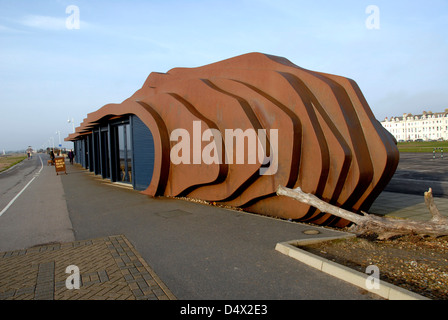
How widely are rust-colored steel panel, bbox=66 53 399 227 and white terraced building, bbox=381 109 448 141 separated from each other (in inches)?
4543

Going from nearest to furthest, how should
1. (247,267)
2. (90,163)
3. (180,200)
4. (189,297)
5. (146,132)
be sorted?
(189,297)
(247,267)
(180,200)
(146,132)
(90,163)

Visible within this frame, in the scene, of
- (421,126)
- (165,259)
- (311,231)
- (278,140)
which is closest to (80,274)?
(165,259)

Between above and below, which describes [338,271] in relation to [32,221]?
above

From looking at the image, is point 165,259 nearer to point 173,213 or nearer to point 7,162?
point 173,213

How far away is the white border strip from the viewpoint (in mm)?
3299

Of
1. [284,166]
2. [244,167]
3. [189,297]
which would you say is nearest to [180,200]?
[244,167]

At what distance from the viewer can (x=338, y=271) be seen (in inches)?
156

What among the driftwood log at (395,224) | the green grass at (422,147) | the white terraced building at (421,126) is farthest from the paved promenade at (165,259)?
the white terraced building at (421,126)

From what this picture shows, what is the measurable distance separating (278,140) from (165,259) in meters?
3.82

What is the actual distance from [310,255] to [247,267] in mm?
975

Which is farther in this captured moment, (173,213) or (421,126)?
(421,126)

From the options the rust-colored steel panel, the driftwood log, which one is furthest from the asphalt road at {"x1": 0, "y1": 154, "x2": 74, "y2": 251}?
the driftwood log

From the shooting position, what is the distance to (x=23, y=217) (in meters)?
8.20

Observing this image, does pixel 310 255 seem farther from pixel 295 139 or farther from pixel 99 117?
pixel 99 117
